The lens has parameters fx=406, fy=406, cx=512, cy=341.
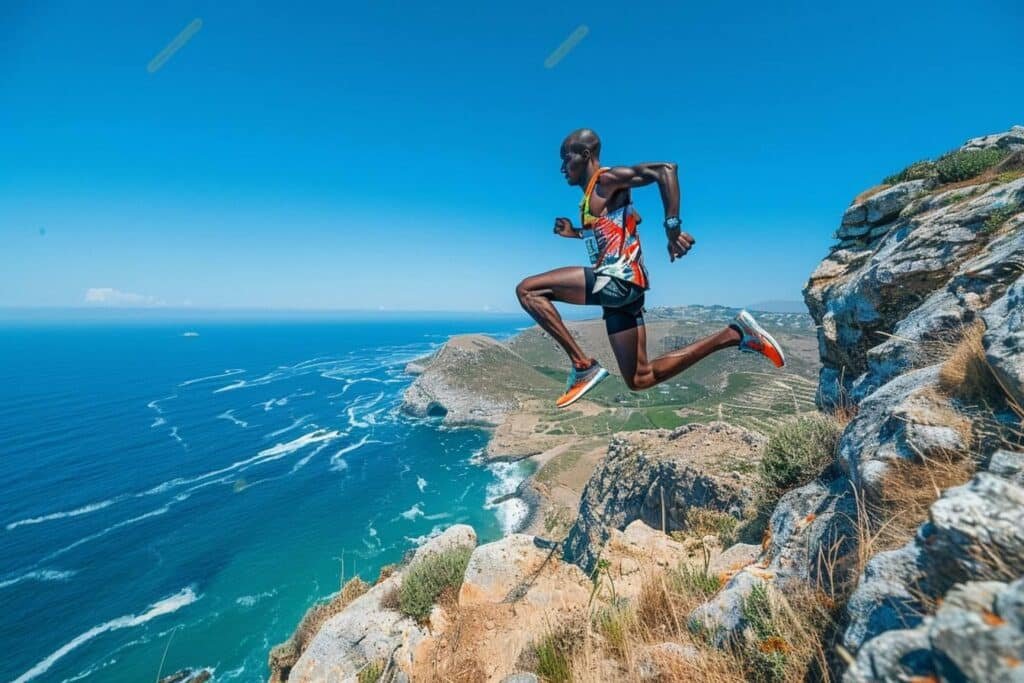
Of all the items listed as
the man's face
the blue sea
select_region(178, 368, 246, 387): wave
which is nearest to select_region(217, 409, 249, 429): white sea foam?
the blue sea

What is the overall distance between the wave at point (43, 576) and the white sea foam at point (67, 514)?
8925mm

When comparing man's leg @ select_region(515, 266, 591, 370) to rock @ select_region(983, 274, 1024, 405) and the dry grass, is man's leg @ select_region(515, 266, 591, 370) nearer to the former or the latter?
the dry grass

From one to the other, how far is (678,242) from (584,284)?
94 centimetres

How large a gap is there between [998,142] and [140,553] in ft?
202

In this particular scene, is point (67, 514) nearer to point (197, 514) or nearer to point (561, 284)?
point (197, 514)

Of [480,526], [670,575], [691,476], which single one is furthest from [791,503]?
[480,526]

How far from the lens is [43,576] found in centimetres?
3494

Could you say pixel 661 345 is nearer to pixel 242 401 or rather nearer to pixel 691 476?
pixel 242 401

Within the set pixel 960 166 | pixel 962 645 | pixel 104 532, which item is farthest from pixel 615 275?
pixel 104 532

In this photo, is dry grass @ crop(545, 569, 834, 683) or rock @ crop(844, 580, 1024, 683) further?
dry grass @ crop(545, 569, 834, 683)

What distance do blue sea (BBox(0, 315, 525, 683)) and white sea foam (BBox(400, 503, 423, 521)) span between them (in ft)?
0.74

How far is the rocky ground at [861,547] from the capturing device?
5.52ft

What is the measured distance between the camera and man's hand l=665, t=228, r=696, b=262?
371 cm

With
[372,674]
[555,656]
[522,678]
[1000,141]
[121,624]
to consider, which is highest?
[1000,141]
